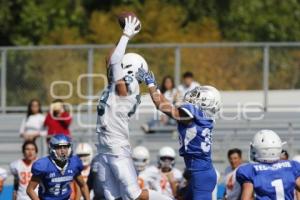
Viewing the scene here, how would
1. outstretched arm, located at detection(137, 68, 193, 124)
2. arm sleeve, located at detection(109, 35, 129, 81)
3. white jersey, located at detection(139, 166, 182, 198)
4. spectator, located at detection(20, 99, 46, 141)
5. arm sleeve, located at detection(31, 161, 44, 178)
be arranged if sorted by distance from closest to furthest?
outstretched arm, located at detection(137, 68, 193, 124) < arm sleeve, located at detection(109, 35, 129, 81) < arm sleeve, located at detection(31, 161, 44, 178) < white jersey, located at detection(139, 166, 182, 198) < spectator, located at detection(20, 99, 46, 141)

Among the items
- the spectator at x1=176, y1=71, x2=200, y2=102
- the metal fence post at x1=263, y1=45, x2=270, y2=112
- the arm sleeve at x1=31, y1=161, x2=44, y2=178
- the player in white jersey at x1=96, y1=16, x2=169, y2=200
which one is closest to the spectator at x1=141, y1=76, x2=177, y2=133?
the spectator at x1=176, y1=71, x2=200, y2=102

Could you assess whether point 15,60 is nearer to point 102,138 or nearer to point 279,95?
point 279,95

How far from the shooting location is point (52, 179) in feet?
42.5

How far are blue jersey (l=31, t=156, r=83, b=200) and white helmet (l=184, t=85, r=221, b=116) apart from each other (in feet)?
5.80

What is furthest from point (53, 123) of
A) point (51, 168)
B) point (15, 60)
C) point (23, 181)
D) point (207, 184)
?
point (207, 184)

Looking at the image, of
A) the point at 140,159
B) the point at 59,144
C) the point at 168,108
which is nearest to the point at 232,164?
the point at 140,159

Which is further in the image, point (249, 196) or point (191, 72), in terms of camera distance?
point (191, 72)

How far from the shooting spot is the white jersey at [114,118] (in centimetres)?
1232

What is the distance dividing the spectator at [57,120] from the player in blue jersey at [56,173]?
4.96 metres

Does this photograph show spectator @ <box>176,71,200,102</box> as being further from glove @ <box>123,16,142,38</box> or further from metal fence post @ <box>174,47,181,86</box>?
glove @ <box>123,16,142,38</box>

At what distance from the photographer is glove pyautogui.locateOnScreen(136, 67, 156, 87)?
11891 millimetres

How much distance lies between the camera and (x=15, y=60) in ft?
63.3

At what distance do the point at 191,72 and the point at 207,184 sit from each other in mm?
7338

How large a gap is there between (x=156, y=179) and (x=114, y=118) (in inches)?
161
